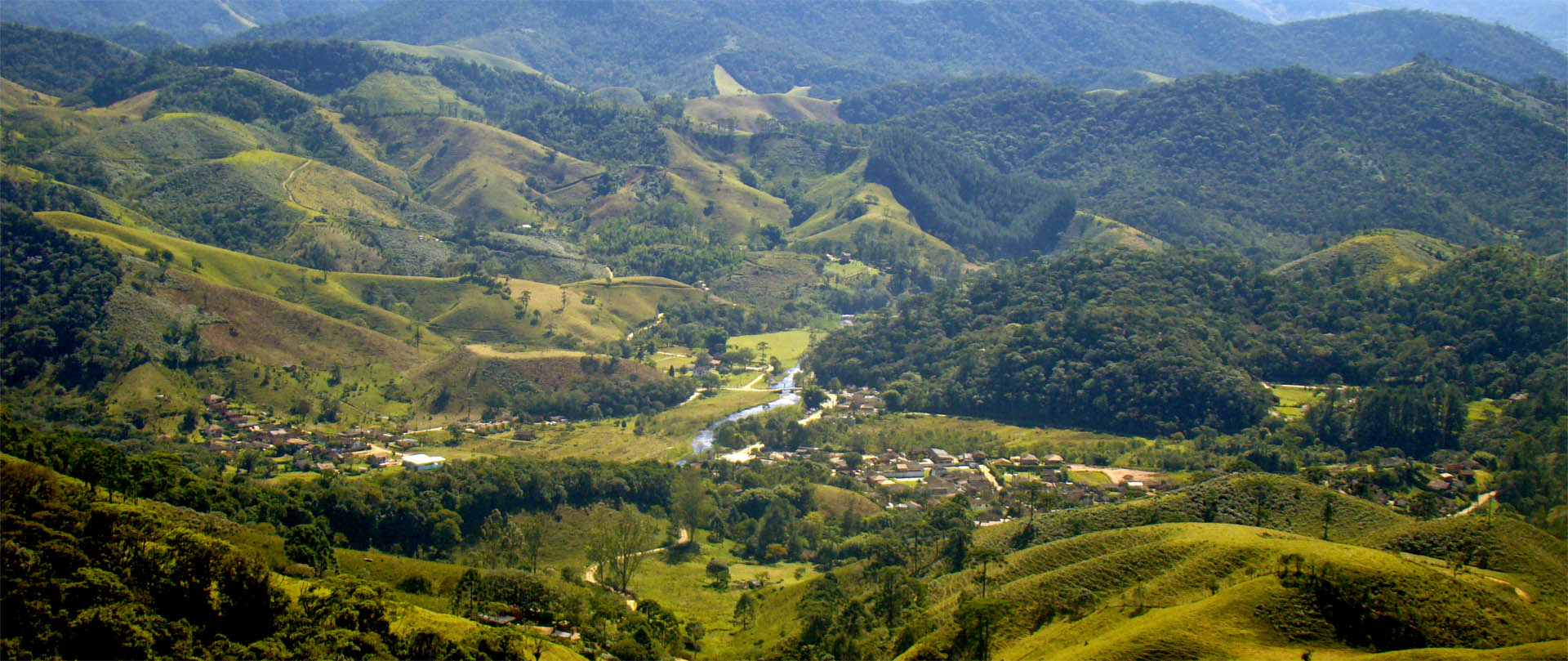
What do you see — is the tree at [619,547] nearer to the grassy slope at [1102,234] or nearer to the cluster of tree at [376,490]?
the cluster of tree at [376,490]

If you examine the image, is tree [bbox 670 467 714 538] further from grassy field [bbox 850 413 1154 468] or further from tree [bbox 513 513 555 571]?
grassy field [bbox 850 413 1154 468]

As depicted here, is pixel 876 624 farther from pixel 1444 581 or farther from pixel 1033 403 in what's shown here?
pixel 1033 403

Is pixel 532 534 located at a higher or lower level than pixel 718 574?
higher

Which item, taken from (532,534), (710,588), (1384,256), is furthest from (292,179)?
(1384,256)

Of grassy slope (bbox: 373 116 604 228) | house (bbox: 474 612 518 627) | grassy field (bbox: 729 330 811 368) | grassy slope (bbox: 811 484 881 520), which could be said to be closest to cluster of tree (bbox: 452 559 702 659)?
house (bbox: 474 612 518 627)

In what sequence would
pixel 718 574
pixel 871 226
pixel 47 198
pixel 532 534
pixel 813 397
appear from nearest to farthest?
pixel 532 534 → pixel 718 574 → pixel 813 397 → pixel 47 198 → pixel 871 226

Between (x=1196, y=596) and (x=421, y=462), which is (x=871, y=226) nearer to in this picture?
(x=421, y=462)

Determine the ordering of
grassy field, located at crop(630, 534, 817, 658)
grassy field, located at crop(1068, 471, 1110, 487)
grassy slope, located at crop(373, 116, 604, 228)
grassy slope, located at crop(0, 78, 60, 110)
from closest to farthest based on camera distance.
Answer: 1. grassy field, located at crop(630, 534, 817, 658)
2. grassy field, located at crop(1068, 471, 1110, 487)
3. grassy slope, located at crop(0, 78, 60, 110)
4. grassy slope, located at crop(373, 116, 604, 228)

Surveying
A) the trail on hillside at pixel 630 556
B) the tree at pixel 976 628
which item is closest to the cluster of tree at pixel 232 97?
the trail on hillside at pixel 630 556
